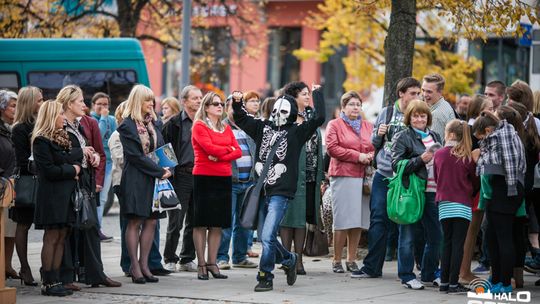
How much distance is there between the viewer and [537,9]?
14445mm

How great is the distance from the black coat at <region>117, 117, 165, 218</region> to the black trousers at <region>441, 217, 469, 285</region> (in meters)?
3.02

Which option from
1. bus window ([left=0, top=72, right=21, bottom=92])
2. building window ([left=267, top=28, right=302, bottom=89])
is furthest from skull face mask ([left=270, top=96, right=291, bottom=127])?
building window ([left=267, top=28, right=302, bottom=89])

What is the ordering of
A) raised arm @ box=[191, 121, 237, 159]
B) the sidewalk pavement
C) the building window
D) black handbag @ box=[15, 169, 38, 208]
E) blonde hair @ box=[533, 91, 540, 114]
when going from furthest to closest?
1. the building window
2. blonde hair @ box=[533, 91, 540, 114]
3. raised arm @ box=[191, 121, 237, 159]
4. black handbag @ box=[15, 169, 38, 208]
5. the sidewalk pavement

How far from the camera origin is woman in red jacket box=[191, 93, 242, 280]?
42.2 feet

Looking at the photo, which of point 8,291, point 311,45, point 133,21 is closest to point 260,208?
point 8,291

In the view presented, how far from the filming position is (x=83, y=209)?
461 inches

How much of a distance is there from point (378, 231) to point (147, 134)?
9.05 ft

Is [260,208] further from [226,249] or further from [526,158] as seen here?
[526,158]

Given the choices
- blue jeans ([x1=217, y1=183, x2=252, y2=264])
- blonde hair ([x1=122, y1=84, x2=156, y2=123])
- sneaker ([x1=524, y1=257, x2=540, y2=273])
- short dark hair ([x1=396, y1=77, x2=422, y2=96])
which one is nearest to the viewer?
blonde hair ([x1=122, y1=84, x2=156, y2=123])

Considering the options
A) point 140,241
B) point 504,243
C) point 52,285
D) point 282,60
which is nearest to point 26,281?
point 52,285

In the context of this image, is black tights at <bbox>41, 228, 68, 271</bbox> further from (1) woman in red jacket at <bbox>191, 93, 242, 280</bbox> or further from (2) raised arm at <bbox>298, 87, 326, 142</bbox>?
(2) raised arm at <bbox>298, 87, 326, 142</bbox>

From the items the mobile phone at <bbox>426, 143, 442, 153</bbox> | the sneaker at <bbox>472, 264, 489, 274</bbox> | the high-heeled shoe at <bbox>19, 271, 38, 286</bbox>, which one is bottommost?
the high-heeled shoe at <bbox>19, 271, 38, 286</bbox>

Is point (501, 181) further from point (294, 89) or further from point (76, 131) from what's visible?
point (76, 131)

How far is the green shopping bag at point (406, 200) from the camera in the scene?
1210 cm
